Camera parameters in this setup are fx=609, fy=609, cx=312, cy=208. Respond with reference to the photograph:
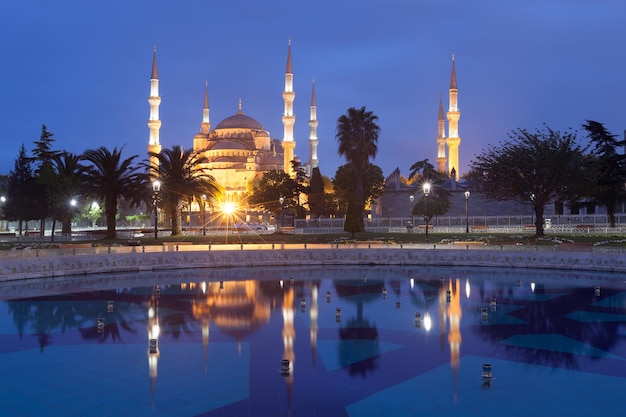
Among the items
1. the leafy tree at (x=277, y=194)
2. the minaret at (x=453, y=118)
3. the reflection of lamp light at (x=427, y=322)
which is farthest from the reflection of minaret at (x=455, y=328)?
the minaret at (x=453, y=118)

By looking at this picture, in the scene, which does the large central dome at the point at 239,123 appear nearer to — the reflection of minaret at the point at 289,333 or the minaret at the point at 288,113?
the minaret at the point at 288,113

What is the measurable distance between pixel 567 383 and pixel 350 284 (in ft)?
35.7

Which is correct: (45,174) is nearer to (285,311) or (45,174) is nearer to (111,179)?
(111,179)

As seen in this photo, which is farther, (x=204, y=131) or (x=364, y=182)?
(x=204, y=131)

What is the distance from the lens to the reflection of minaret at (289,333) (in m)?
8.90

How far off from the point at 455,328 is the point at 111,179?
26744 mm

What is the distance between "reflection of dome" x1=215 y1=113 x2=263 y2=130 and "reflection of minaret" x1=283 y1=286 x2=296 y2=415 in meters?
93.4

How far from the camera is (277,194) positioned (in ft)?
196

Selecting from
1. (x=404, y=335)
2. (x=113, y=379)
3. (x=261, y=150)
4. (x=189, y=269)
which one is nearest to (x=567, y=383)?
(x=404, y=335)

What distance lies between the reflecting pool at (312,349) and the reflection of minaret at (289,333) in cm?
5

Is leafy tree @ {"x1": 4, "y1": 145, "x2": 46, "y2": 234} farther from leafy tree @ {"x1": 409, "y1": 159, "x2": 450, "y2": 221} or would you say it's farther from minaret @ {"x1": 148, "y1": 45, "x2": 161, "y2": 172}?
minaret @ {"x1": 148, "y1": 45, "x2": 161, "y2": 172}

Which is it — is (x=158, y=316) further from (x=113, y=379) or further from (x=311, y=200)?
(x=311, y=200)

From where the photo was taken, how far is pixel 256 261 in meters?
24.7

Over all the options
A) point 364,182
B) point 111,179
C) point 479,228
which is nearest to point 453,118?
point 364,182
